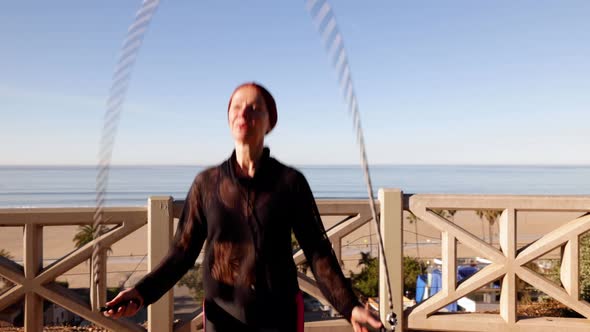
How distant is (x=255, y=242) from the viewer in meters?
1.77

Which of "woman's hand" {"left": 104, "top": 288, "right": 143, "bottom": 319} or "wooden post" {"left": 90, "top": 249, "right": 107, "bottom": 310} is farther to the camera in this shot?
"wooden post" {"left": 90, "top": 249, "right": 107, "bottom": 310}

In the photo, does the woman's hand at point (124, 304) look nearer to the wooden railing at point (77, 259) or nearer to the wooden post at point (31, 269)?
the wooden railing at point (77, 259)

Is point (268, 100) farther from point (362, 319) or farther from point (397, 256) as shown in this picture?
point (397, 256)

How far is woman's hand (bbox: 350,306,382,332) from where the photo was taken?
5.28ft

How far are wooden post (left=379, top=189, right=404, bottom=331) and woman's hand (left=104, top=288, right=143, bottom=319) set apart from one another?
6.28 ft

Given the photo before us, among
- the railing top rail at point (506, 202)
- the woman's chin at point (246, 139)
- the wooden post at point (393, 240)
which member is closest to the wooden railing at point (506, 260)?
the railing top rail at point (506, 202)

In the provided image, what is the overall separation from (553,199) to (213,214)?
2.50m

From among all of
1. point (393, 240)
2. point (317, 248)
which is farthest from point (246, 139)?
point (393, 240)

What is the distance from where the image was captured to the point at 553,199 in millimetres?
3197

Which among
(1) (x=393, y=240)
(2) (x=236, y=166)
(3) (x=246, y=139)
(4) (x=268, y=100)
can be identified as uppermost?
(4) (x=268, y=100)

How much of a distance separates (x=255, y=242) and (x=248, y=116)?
49 centimetres

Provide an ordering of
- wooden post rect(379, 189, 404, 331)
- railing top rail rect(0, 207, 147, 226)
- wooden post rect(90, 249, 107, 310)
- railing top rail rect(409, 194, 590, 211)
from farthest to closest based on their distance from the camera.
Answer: wooden post rect(379, 189, 404, 331)
railing top rail rect(409, 194, 590, 211)
railing top rail rect(0, 207, 147, 226)
wooden post rect(90, 249, 107, 310)

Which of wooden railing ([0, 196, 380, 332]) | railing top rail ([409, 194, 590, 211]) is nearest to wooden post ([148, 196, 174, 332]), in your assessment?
wooden railing ([0, 196, 380, 332])

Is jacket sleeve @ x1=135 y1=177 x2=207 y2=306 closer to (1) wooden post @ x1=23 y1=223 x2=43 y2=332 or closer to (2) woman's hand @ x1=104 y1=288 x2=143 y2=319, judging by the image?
(2) woman's hand @ x1=104 y1=288 x2=143 y2=319
